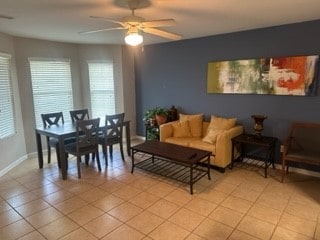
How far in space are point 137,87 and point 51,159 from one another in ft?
8.48

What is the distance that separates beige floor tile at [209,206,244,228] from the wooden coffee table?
528 millimetres

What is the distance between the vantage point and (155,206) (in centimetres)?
295

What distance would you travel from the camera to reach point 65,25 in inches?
138

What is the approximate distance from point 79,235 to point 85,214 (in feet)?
1.28

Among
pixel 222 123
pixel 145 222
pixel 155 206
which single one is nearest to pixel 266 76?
pixel 222 123

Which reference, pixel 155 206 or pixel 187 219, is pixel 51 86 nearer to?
pixel 155 206

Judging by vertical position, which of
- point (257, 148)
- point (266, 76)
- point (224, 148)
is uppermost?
point (266, 76)

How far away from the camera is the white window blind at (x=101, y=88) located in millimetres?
5619

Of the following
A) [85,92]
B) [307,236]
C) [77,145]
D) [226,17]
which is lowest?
[307,236]

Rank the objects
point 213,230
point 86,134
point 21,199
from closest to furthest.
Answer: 1. point 213,230
2. point 21,199
3. point 86,134

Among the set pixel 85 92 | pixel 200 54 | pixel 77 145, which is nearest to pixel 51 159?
pixel 77 145

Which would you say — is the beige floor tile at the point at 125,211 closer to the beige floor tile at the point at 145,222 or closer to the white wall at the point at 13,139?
the beige floor tile at the point at 145,222

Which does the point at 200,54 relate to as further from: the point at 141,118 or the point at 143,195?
the point at 143,195

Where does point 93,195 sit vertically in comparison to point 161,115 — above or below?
below
